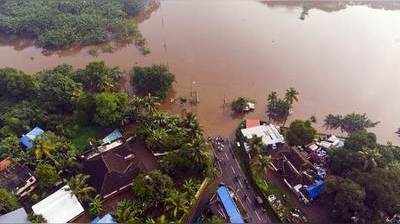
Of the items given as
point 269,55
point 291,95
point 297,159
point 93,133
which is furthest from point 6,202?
point 269,55

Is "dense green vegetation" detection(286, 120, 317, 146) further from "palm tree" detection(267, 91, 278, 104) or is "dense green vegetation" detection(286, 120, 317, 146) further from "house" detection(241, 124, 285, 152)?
"palm tree" detection(267, 91, 278, 104)

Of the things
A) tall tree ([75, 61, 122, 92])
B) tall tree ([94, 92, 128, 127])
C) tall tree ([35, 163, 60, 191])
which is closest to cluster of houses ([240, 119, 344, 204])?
tall tree ([94, 92, 128, 127])

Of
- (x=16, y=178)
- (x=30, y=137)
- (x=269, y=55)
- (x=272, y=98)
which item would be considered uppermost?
(x=269, y=55)

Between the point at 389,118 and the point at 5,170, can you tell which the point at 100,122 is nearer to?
the point at 5,170

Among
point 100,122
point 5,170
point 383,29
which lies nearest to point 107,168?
point 100,122

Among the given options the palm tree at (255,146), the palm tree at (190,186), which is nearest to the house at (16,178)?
the palm tree at (190,186)

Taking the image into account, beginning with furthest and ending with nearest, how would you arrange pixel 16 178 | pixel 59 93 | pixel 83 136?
pixel 59 93 → pixel 83 136 → pixel 16 178

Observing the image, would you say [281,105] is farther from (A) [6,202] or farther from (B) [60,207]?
(A) [6,202]

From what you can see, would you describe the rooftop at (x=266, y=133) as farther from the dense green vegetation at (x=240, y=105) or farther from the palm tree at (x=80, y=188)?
the palm tree at (x=80, y=188)
